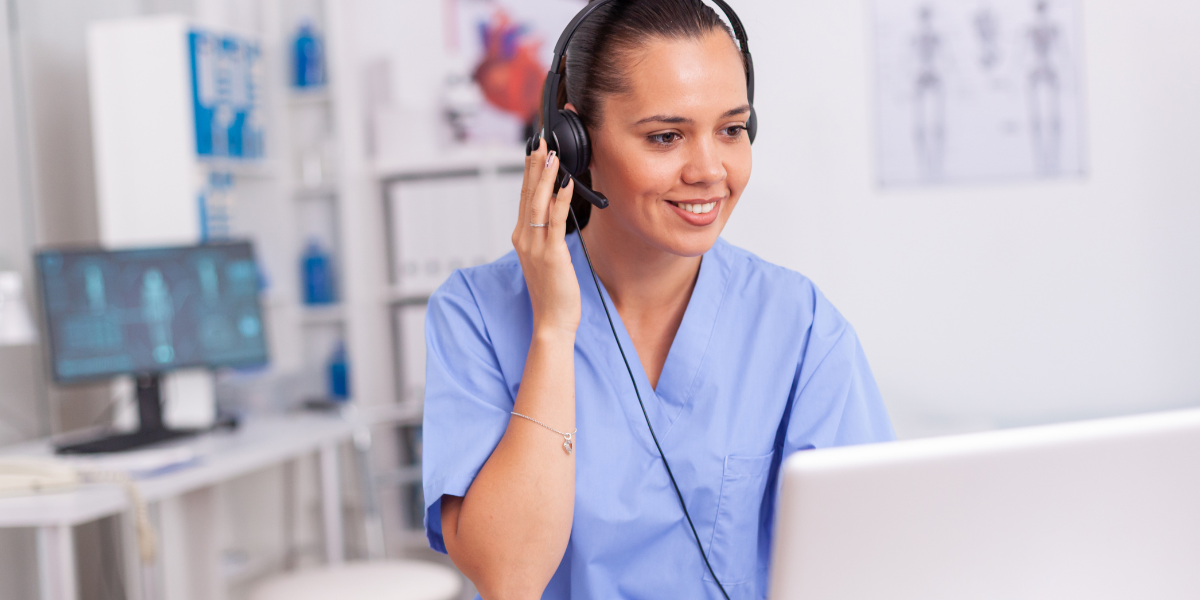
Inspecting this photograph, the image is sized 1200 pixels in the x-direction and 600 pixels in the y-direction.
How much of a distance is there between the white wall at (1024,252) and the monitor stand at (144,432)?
1.57 metres

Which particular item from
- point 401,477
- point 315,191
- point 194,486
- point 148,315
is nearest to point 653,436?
point 194,486

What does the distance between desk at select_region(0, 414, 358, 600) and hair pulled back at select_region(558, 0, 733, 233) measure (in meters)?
1.31

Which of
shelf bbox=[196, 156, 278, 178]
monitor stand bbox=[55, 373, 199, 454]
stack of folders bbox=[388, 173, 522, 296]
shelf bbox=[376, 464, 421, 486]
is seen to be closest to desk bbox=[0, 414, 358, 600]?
monitor stand bbox=[55, 373, 199, 454]

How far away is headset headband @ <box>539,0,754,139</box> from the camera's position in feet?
3.06

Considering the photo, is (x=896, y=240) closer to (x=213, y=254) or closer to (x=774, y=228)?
(x=774, y=228)

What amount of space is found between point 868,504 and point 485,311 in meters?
0.59

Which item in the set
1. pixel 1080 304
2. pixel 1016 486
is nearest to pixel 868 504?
pixel 1016 486

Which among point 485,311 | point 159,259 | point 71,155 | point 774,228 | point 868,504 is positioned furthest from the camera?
point 71,155

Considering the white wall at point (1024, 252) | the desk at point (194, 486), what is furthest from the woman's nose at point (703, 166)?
the desk at point (194, 486)

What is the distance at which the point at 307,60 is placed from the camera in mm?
3027

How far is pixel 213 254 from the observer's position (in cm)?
228

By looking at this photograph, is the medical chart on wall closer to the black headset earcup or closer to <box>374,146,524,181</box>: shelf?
<box>374,146,524,181</box>: shelf

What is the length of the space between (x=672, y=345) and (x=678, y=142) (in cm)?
24

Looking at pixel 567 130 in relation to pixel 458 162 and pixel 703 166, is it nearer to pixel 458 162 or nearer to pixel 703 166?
pixel 703 166
